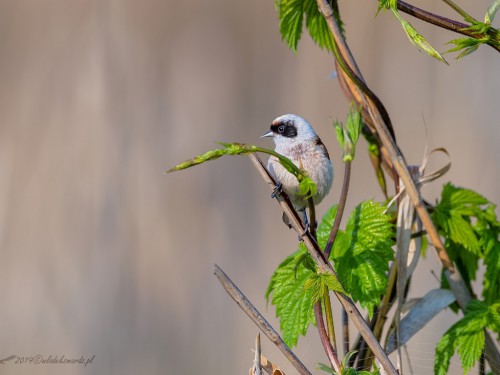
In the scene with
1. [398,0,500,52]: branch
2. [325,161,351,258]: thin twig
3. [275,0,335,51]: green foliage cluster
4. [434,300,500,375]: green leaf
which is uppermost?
[275,0,335,51]: green foliage cluster

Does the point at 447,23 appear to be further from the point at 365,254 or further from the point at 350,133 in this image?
the point at 365,254

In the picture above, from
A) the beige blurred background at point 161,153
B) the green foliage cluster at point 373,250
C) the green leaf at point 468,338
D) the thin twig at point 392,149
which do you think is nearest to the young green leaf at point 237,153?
the green foliage cluster at point 373,250

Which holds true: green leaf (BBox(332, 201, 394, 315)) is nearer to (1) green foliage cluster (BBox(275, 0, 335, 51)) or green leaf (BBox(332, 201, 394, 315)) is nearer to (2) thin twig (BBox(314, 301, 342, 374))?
(2) thin twig (BBox(314, 301, 342, 374))

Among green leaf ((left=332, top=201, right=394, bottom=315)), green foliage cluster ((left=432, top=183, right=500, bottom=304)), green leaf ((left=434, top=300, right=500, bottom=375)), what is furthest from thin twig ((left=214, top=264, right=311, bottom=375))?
green foliage cluster ((left=432, top=183, right=500, bottom=304))

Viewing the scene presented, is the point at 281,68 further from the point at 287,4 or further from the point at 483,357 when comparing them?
the point at 483,357

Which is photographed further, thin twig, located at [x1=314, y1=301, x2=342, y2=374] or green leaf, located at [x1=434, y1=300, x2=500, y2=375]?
green leaf, located at [x1=434, y1=300, x2=500, y2=375]

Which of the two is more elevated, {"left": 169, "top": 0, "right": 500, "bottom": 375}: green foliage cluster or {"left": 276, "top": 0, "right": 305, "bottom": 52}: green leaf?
{"left": 276, "top": 0, "right": 305, "bottom": 52}: green leaf

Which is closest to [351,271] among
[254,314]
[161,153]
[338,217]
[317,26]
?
[338,217]

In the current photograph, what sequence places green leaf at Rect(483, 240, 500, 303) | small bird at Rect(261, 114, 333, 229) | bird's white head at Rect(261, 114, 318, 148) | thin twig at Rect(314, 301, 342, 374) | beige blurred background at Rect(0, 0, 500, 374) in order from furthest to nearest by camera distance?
beige blurred background at Rect(0, 0, 500, 374)
bird's white head at Rect(261, 114, 318, 148)
small bird at Rect(261, 114, 333, 229)
green leaf at Rect(483, 240, 500, 303)
thin twig at Rect(314, 301, 342, 374)

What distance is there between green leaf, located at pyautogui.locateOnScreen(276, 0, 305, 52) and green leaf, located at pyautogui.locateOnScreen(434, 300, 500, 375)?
61cm

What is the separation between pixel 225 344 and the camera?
118 inches

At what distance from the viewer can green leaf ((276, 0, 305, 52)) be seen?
141 centimetres

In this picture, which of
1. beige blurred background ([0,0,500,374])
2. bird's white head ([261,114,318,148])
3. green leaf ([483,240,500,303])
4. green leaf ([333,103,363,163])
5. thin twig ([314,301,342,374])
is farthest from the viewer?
beige blurred background ([0,0,500,374])

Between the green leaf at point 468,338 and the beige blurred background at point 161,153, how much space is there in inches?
62.2
